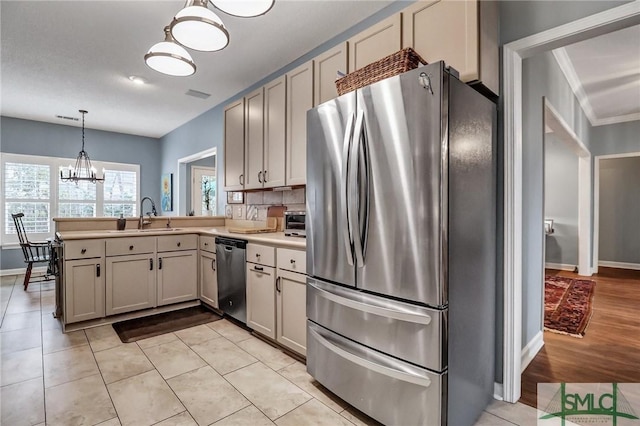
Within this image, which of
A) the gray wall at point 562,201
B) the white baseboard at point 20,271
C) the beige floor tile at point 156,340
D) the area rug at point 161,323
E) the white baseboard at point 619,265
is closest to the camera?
the beige floor tile at point 156,340

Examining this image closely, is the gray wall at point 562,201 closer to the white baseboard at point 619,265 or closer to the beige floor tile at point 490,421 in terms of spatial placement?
the white baseboard at point 619,265

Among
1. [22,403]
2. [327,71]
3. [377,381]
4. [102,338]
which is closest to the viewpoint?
[377,381]

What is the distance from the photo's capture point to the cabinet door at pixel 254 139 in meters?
3.38

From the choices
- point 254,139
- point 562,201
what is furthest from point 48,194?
point 562,201

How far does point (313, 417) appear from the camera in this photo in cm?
176

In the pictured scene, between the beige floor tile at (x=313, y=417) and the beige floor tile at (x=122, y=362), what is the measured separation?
3.84 ft

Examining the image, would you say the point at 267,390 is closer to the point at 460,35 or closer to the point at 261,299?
the point at 261,299

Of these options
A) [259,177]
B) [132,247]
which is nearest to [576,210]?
[259,177]

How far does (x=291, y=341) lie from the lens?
240cm

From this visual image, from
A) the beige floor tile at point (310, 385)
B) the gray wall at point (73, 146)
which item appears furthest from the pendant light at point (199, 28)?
the gray wall at point (73, 146)

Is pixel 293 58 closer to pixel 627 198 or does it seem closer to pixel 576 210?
pixel 576 210

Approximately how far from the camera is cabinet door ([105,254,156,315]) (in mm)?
3184

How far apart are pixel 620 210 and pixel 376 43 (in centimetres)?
727

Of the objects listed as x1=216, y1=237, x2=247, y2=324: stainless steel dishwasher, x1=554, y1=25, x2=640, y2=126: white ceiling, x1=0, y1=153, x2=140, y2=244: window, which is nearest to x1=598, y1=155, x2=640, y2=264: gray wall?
x1=554, y1=25, x2=640, y2=126: white ceiling
